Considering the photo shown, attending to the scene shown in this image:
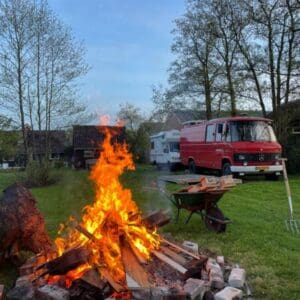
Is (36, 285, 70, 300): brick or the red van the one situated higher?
the red van

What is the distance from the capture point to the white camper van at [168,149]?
28375 millimetres

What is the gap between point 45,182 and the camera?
19000mm

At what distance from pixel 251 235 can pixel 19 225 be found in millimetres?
4067

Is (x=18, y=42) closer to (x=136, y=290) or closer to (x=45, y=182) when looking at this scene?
(x=45, y=182)

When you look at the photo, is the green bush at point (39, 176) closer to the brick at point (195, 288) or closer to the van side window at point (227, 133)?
the van side window at point (227, 133)

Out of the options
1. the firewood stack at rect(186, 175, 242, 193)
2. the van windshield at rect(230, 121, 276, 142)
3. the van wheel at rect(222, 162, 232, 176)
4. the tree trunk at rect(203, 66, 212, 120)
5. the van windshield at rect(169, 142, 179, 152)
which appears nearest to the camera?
the firewood stack at rect(186, 175, 242, 193)

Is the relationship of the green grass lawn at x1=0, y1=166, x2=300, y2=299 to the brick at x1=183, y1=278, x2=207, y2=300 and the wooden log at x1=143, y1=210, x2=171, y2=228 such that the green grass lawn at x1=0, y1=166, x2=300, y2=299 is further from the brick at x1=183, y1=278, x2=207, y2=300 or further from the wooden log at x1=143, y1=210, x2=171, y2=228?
the wooden log at x1=143, y1=210, x2=171, y2=228

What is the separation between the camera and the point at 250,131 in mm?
18797

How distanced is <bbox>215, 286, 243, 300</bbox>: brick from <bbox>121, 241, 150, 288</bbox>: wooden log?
74 centimetres

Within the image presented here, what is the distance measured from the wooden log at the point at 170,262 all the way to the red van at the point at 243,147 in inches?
518

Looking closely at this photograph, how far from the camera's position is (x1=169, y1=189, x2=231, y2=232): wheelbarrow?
7.91 metres

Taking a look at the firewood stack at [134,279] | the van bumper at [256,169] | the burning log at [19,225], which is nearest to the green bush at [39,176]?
the van bumper at [256,169]

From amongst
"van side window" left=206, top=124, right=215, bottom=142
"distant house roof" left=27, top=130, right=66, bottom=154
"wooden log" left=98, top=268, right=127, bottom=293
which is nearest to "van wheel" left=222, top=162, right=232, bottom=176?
"van side window" left=206, top=124, right=215, bottom=142

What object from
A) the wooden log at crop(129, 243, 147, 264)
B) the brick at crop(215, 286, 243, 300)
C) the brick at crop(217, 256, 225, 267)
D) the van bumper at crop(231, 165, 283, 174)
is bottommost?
the brick at crop(215, 286, 243, 300)
